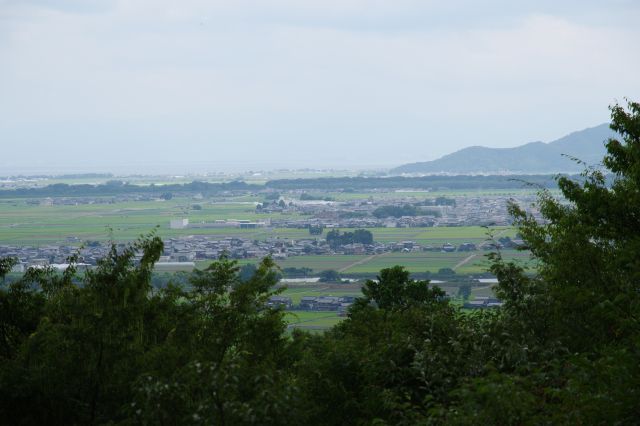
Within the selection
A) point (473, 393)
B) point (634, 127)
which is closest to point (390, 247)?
point (634, 127)

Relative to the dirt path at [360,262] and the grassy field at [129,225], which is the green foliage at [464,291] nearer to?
the dirt path at [360,262]

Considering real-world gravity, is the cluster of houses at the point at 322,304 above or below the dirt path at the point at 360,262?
above

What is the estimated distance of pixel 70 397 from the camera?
9.80 meters

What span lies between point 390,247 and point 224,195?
201 feet

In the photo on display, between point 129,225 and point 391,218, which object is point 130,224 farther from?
point 391,218

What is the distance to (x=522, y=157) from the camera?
600ft

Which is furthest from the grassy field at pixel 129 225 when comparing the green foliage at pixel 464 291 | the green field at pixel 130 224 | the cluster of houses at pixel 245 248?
the green foliage at pixel 464 291

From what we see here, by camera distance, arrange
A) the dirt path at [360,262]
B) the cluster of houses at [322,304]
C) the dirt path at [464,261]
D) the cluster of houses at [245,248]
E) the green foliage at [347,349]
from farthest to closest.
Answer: the dirt path at [360,262] → the cluster of houses at [245,248] → the dirt path at [464,261] → the cluster of houses at [322,304] → the green foliage at [347,349]

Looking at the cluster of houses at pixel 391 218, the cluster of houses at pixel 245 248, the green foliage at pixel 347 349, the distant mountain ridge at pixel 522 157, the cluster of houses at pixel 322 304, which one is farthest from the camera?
the distant mountain ridge at pixel 522 157

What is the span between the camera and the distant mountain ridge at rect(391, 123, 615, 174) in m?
174

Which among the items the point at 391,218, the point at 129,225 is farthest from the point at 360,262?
the point at 391,218

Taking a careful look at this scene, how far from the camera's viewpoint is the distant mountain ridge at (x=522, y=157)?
17386 centimetres

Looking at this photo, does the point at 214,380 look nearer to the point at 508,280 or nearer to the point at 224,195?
the point at 508,280

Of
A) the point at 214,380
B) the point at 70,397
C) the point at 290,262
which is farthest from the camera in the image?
the point at 290,262
